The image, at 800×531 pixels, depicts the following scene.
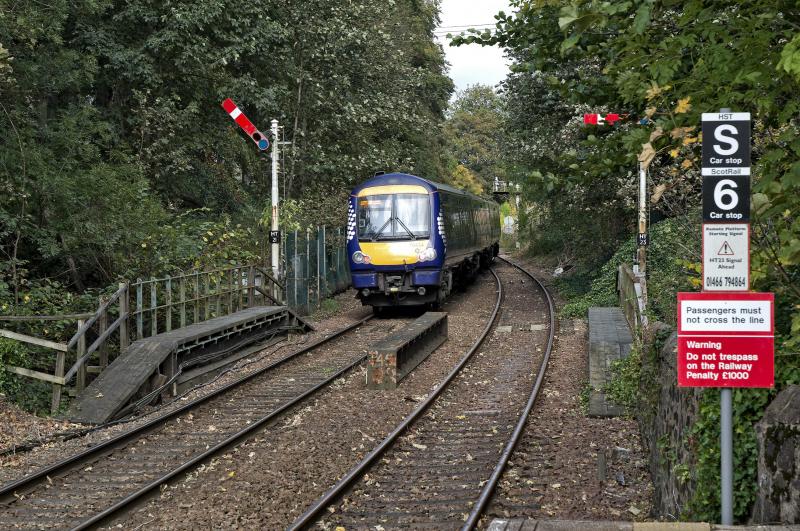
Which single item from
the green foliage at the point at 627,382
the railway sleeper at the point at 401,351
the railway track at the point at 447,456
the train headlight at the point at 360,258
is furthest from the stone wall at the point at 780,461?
the train headlight at the point at 360,258

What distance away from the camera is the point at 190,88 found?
2202cm

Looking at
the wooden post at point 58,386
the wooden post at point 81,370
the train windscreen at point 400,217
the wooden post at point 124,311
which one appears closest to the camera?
the wooden post at point 58,386

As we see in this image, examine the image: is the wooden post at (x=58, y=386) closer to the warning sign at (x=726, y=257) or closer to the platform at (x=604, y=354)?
the platform at (x=604, y=354)

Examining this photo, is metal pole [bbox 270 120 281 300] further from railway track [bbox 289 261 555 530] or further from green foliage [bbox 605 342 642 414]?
green foliage [bbox 605 342 642 414]

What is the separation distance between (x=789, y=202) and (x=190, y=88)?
19187 mm

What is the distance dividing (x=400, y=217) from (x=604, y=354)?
8102 mm

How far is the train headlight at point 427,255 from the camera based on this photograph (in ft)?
63.4

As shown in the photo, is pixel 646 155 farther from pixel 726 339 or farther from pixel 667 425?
pixel 667 425

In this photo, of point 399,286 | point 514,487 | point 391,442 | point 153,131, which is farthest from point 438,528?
point 153,131

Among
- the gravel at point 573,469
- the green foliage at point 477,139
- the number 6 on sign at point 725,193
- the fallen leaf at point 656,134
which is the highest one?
the green foliage at point 477,139

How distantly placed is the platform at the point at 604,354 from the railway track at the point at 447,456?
0.81 metres

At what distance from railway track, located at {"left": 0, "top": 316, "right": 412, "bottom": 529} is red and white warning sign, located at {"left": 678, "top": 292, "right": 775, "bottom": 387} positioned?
4809mm

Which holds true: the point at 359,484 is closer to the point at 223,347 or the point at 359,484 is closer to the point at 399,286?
the point at 223,347

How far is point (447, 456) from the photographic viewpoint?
8.79 m
